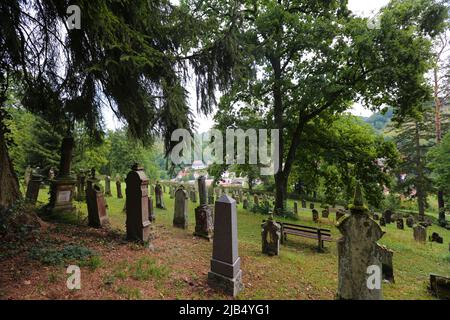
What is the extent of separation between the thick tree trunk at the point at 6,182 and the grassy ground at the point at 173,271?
1025 mm

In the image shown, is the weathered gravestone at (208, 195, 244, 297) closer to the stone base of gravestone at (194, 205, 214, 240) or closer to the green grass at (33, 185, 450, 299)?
the green grass at (33, 185, 450, 299)

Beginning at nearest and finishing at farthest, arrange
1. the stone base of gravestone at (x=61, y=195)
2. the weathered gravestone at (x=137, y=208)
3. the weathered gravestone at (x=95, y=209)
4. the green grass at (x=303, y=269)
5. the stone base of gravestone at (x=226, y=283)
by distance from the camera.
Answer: the stone base of gravestone at (x=226, y=283) < the green grass at (x=303, y=269) < the weathered gravestone at (x=137, y=208) < the weathered gravestone at (x=95, y=209) < the stone base of gravestone at (x=61, y=195)

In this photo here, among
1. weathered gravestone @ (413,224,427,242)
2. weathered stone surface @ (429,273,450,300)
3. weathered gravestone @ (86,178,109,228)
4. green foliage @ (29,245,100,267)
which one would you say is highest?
weathered gravestone @ (86,178,109,228)

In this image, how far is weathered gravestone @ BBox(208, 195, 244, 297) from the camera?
360 cm

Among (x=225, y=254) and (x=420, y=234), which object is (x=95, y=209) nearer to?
(x=225, y=254)

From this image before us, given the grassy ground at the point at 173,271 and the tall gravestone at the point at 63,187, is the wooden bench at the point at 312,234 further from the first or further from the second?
the tall gravestone at the point at 63,187

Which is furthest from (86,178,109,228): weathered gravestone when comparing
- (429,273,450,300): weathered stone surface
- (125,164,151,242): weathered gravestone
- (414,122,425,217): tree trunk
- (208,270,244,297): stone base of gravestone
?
(414,122,425,217): tree trunk

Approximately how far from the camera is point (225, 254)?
12.3ft

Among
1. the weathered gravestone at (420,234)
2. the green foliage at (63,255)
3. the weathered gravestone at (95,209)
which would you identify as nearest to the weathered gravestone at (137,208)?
the green foliage at (63,255)

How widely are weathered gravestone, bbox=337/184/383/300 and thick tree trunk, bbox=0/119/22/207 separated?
21.0 ft

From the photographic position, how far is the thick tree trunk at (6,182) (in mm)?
4566

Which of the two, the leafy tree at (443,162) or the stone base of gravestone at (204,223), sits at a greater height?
the leafy tree at (443,162)
